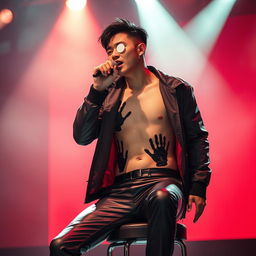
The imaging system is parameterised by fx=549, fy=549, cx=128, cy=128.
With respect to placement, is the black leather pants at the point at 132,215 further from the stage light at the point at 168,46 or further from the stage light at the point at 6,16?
the stage light at the point at 6,16

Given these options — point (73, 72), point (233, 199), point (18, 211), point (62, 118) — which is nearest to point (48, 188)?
point (18, 211)

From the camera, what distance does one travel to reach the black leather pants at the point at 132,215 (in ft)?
7.97

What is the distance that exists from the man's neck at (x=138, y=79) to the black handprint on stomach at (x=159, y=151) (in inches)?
14.6

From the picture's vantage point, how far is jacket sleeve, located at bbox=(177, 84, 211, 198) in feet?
9.20

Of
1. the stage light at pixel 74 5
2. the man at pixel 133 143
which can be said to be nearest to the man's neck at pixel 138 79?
the man at pixel 133 143

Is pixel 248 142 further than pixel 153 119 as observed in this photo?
Yes

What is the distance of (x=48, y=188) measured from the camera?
14.5ft

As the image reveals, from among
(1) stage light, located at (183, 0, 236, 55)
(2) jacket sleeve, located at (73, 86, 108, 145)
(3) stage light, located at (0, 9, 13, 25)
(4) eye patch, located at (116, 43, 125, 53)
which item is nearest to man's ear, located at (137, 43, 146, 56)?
(4) eye patch, located at (116, 43, 125, 53)

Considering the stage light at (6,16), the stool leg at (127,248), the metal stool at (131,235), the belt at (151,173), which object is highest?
the stage light at (6,16)

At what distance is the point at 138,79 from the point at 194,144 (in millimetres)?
526

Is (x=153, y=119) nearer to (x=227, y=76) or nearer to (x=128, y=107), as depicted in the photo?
(x=128, y=107)

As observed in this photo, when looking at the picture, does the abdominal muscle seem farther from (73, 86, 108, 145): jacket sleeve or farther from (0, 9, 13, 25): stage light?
(0, 9, 13, 25): stage light

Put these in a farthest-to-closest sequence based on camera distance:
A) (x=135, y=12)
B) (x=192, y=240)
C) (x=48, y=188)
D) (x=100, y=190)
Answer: (x=135, y=12)
(x=48, y=188)
(x=192, y=240)
(x=100, y=190)

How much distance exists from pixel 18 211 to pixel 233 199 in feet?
5.60
